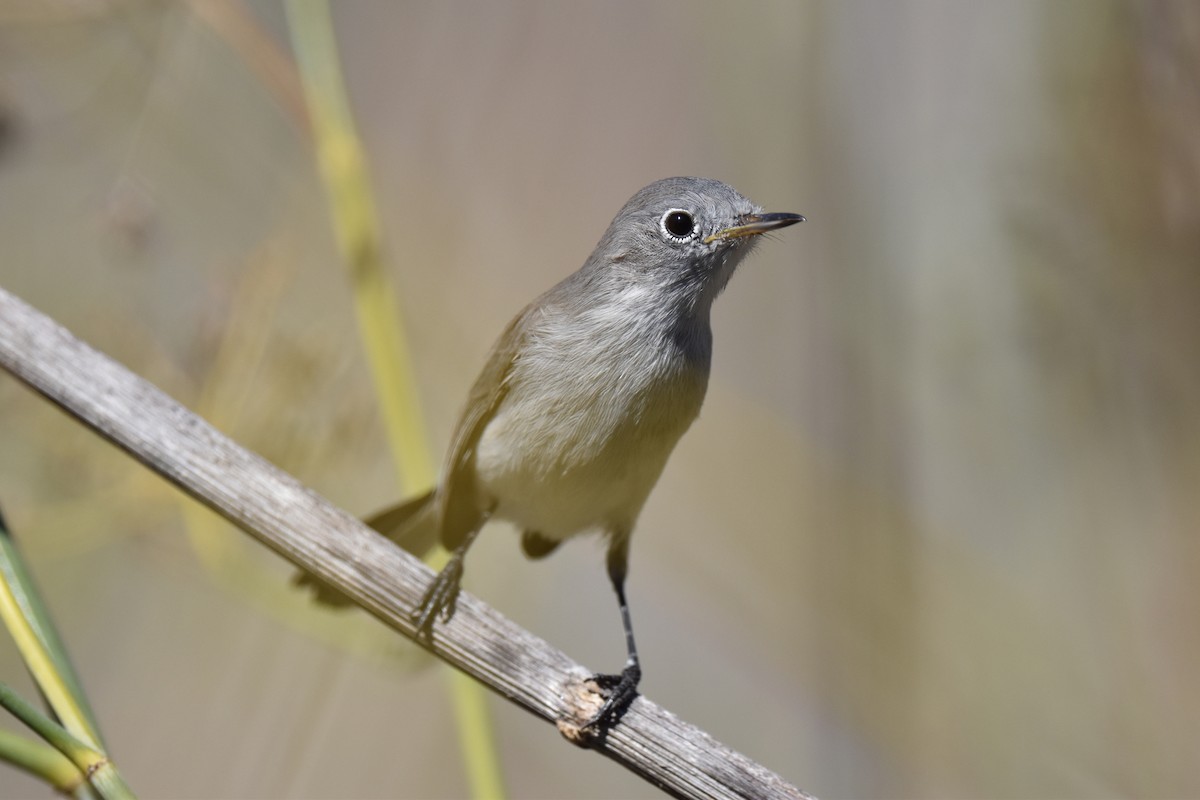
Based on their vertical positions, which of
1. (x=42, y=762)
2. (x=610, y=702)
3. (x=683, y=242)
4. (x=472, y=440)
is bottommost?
(x=42, y=762)

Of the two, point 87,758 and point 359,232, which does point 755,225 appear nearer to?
point 359,232

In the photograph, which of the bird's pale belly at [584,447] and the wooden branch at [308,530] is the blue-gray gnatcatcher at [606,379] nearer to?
the bird's pale belly at [584,447]

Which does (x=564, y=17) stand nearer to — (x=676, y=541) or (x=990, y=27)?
(x=990, y=27)

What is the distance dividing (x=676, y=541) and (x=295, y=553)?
174 centimetres

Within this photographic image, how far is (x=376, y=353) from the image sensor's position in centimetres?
201

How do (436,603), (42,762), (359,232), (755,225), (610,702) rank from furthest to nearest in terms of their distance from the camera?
(359,232) → (755,225) → (436,603) → (610,702) → (42,762)

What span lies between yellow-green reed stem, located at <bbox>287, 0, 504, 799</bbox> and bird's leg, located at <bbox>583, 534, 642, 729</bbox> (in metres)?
0.39

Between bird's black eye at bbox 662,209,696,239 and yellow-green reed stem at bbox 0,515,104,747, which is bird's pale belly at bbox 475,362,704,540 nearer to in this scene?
bird's black eye at bbox 662,209,696,239

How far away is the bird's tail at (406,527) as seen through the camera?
81.4 inches

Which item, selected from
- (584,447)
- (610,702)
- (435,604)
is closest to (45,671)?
(435,604)

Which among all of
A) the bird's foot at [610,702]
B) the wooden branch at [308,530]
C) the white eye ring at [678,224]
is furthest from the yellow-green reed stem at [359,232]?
the white eye ring at [678,224]

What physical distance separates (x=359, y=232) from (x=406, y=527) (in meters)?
0.70

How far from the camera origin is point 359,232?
208 centimetres

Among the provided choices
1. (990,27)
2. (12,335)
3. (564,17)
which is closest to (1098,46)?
(990,27)
